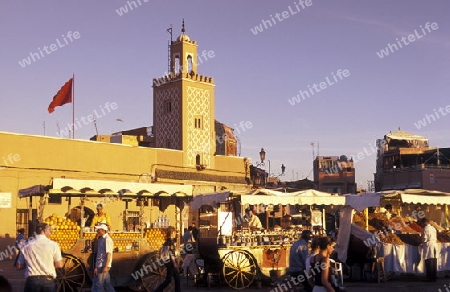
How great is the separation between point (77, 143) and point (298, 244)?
2457 centimetres

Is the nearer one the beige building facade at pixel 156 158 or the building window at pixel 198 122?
the beige building facade at pixel 156 158

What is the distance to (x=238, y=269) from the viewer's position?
1564cm

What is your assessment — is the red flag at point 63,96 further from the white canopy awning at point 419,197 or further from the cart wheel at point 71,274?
the cart wheel at point 71,274

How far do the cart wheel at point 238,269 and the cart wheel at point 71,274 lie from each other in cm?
346

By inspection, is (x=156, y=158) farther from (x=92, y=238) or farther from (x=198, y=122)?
(x=92, y=238)

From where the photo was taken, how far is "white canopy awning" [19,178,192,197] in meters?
14.3

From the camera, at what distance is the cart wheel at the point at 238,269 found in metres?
15.6

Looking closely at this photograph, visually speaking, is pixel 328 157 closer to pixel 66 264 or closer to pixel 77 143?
pixel 77 143

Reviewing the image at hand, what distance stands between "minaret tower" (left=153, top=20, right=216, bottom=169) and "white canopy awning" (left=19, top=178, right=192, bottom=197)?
75.5 feet

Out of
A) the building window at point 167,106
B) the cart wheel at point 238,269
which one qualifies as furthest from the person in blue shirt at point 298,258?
the building window at point 167,106

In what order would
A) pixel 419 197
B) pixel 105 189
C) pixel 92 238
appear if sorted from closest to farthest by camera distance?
pixel 92 238 → pixel 105 189 → pixel 419 197

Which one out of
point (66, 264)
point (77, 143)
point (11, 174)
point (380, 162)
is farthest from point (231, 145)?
point (66, 264)

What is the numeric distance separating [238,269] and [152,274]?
2234mm

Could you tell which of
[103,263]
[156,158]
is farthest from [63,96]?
[103,263]
